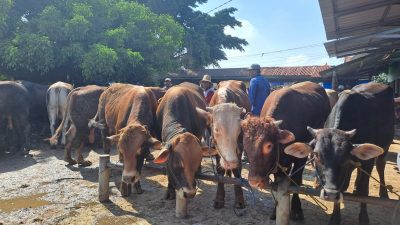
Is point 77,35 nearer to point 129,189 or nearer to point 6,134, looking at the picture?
point 6,134

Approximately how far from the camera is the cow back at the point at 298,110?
4.73 metres

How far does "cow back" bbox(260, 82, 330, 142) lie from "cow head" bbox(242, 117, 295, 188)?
50 cm

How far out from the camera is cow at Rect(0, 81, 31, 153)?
905 cm

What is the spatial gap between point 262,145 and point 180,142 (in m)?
1.13

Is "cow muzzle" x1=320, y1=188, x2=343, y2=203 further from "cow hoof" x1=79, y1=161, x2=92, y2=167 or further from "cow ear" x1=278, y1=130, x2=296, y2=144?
"cow hoof" x1=79, y1=161, x2=92, y2=167

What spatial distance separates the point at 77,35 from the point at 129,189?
27.7ft

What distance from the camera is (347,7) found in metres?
5.86

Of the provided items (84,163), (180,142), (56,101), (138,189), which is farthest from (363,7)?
(56,101)

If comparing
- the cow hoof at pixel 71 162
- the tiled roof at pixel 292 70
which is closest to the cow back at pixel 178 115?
the cow hoof at pixel 71 162

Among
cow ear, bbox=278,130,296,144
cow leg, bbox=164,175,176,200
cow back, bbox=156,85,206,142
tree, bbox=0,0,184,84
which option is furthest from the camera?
tree, bbox=0,0,184,84

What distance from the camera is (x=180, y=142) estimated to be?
14.7 feet

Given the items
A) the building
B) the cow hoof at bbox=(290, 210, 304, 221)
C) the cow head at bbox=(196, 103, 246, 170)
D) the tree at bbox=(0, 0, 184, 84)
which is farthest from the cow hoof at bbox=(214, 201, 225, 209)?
the building

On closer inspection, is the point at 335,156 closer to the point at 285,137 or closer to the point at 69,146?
the point at 285,137

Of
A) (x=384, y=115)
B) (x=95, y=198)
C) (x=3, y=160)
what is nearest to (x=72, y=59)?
(x=3, y=160)
